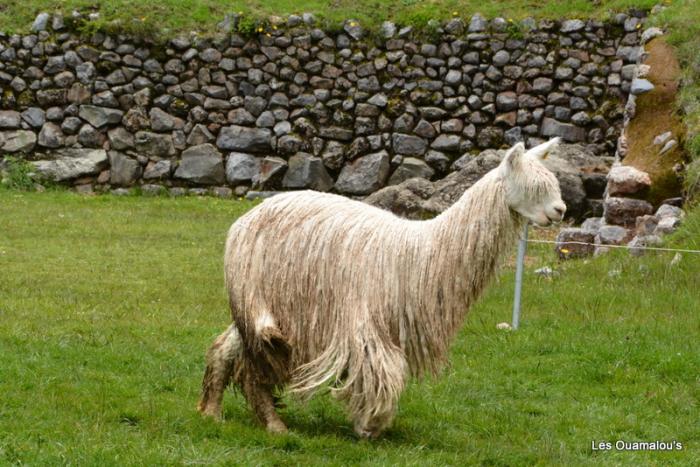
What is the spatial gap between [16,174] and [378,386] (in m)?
12.5

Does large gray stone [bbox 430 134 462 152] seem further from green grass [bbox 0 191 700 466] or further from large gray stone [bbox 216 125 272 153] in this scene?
green grass [bbox 0 191 700 466]

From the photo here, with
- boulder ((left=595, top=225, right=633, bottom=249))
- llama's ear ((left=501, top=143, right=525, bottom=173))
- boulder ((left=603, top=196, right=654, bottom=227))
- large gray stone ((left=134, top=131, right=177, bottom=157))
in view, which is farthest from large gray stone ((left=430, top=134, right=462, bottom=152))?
Answer: llama's ear ((left=501, top=143, right=525, bottom=173))

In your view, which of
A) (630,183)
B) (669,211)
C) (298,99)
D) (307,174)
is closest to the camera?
(669,211)

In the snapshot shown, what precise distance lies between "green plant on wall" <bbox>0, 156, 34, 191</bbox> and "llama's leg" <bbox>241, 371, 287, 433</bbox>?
38.2ft

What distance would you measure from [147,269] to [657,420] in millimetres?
6078

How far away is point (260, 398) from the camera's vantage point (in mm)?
5945

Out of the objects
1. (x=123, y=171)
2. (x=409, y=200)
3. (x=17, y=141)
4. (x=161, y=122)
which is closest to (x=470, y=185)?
(x=409, y=200)

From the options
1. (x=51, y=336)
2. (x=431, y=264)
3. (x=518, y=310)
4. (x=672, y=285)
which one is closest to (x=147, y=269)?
(x=51, y=336)

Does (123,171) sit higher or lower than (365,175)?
lower

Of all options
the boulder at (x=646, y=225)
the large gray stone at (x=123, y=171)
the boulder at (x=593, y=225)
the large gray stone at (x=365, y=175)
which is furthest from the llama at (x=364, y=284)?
the large gray stone at (x=123, y=171)

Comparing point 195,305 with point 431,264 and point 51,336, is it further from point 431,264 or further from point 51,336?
point 431,264

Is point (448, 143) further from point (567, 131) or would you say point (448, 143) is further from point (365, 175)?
point (567, 131)

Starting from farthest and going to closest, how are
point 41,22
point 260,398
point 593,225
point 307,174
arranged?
point 41,22 → point 307,174 → point 593,225 → point 260,398

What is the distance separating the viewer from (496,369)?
24.5ft
